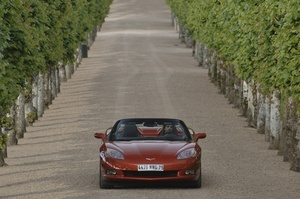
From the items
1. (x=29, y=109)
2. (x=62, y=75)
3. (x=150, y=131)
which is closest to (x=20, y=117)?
(x=29, y=109)

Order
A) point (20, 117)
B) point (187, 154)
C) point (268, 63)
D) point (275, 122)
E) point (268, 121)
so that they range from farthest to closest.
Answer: point (20, 117) → point (268, 121) → point (275, 122) → point (268, 63) → point (187, 154)

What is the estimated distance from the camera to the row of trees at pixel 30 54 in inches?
938

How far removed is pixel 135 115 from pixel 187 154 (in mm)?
22162

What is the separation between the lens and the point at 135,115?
1804 inches

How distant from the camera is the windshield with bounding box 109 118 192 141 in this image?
2489 centimetres

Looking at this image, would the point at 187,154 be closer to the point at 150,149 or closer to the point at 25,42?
the point at 150,149

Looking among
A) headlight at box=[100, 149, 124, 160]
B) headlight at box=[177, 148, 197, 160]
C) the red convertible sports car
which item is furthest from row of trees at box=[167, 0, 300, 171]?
headlight at box=[100, 149, 124, 160]

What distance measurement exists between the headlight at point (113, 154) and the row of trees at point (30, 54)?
86.9 inches

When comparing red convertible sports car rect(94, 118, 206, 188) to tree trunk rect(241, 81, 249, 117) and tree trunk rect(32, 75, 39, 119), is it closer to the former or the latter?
tree trunk rect(241, 81, 249, 117)

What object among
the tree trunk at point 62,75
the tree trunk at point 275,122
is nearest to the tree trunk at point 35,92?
the tree trunk at point 275,122

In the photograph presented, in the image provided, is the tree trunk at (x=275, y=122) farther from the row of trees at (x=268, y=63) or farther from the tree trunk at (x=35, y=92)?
the tree trunk at (x=35, y=92)

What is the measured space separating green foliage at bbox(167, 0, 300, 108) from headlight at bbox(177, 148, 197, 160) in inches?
109

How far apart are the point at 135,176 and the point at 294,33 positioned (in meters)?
5.23

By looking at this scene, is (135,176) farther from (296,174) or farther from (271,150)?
(271,150)
